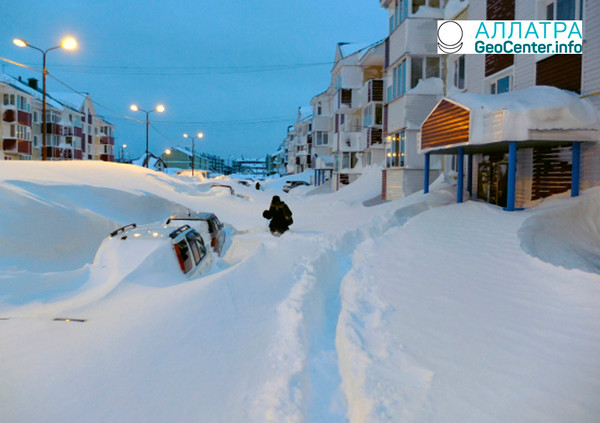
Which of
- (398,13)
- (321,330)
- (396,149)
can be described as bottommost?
(321,330)

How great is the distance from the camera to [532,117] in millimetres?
11344

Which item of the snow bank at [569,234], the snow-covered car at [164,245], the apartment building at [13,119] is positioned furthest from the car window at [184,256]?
the apartment building at [13,119]

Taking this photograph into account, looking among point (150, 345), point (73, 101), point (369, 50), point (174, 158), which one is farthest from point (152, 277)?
point (174, 158)

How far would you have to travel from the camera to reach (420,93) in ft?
71.5

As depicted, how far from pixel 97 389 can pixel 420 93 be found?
66.8 ft


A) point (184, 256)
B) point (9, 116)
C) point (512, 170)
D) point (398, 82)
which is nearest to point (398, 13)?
point (398, 82)

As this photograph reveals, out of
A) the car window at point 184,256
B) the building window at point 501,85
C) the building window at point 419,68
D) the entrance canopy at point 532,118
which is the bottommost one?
the car window at point 184,256

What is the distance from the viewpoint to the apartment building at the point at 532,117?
11398 mm

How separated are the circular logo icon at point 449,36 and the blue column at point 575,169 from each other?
9.51m

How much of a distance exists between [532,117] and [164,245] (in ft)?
29.7

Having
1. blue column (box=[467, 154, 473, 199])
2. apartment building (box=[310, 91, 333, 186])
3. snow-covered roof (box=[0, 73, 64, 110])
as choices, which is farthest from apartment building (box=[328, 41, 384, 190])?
snow-covered roof (box=[0, 73, 64, 110])

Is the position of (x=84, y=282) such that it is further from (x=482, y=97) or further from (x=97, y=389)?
(x=482, y=97)

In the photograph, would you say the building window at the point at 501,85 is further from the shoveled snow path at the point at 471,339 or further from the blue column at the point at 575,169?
the shoveled snow path at the point at 471,339

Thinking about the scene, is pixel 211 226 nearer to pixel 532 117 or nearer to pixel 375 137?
pixel 532 117
